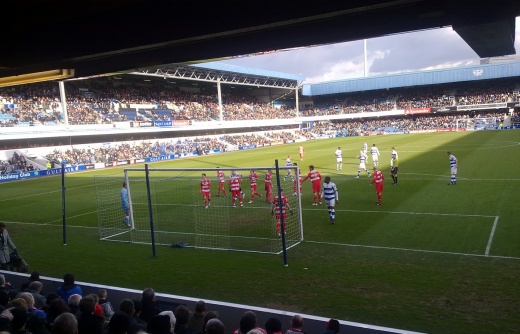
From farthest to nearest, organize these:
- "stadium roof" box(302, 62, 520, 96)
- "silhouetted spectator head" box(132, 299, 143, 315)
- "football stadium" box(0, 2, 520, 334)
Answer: "stadium roof" box(302, 62, 520, 96) → "football stadium" box(0, 2, 520, 334) → "silhouetted spectator head" box(132, 299, 143, 315)

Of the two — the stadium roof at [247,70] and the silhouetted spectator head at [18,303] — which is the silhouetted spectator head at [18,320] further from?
the stadium roof at [247,70]

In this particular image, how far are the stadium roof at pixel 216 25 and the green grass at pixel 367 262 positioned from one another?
5230 mm

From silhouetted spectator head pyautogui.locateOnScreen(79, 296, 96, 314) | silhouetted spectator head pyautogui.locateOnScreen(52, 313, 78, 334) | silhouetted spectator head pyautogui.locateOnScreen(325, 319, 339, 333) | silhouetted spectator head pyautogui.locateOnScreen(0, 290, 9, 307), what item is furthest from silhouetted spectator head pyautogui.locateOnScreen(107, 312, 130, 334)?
silhouetted spectator head pyautogui.locateOnScreen(0, 290, 9, 307)

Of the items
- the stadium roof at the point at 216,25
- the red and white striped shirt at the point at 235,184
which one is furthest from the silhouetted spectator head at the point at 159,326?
the red and white striped shirt at the point at 235,184

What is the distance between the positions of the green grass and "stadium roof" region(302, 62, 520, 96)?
6366 centimetres

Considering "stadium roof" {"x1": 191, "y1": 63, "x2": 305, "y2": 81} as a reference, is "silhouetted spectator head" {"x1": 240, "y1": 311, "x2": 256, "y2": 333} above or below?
below

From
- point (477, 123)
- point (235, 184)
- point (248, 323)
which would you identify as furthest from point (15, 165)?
point (477, 123)

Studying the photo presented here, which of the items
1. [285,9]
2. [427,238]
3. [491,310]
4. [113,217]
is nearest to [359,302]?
[491,310]

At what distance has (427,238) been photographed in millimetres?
13500

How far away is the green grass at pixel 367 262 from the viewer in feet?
28.8

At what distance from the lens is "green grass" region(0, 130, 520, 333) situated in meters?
8.79

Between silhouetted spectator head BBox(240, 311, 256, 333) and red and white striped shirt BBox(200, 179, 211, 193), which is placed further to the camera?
red and white striped shirt BBox(200, 179, 211, 193)

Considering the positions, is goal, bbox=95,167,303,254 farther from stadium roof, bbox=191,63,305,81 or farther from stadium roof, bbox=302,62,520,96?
stadium roof, bbox=302,62,520,96

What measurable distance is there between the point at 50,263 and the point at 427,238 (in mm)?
11690
